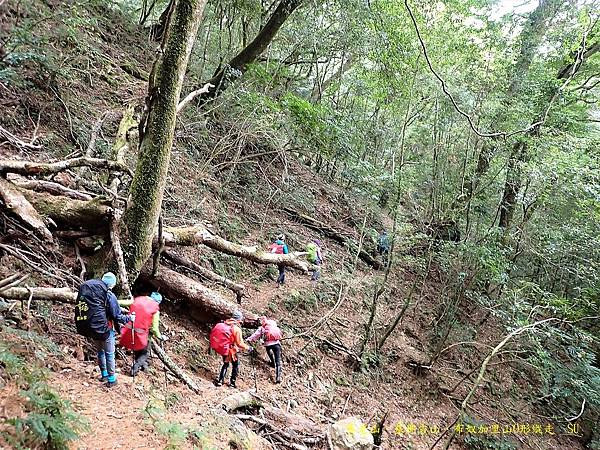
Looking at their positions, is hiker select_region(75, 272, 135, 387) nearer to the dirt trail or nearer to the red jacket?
the dirt trail

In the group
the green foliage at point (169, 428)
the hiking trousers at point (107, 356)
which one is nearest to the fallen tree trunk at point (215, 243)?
the hiking trousers at point (107, 356)

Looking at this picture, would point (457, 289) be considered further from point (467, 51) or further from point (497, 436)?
point (467, 51)

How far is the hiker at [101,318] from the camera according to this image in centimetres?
506

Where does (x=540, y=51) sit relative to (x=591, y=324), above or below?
above

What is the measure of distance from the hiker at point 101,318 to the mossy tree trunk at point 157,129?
141 centimetres

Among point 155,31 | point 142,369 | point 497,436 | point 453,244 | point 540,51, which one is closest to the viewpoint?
point 142,369

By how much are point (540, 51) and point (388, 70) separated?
6.37m

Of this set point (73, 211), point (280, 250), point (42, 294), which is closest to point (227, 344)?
point (42, 294)

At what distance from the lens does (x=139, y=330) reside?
5984 mm

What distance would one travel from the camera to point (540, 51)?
14672 mm

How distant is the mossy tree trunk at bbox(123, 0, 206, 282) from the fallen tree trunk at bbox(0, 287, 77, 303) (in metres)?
1.15

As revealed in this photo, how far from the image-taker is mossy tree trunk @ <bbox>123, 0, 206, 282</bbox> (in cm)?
637

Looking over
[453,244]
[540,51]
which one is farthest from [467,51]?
[453,244]

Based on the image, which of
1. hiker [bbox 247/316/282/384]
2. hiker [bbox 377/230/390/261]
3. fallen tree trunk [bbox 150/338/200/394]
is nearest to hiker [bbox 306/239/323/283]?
hiker [bbox 377/230/390/261]
